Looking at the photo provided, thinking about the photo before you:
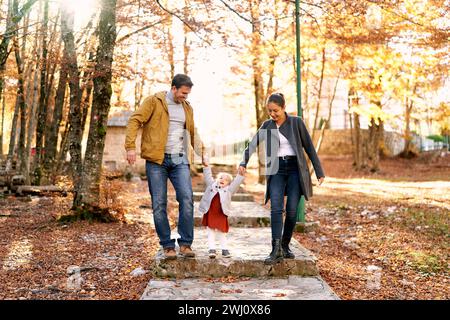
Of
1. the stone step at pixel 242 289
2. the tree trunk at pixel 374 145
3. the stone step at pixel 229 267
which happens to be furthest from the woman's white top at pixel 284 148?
the tree trunk at pixel 374 145

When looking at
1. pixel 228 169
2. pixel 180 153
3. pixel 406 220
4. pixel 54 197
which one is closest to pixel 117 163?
pixel 228 169

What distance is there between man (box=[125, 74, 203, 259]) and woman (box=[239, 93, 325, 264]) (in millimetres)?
754

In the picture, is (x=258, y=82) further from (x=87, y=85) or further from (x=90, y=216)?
(x=90, y=216)

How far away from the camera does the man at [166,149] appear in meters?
5.65

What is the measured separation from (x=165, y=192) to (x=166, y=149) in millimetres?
487

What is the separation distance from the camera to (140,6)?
A: 489 inches

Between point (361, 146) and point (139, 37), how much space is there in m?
14.0

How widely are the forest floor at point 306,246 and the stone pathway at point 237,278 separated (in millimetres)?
282

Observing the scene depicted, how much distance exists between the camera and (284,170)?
5871 millimetres

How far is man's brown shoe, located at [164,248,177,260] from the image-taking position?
224 inches

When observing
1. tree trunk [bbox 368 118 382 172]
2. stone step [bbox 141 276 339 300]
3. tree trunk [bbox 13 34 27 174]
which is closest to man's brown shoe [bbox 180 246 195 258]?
stone step [bbox 141 276 339 300]

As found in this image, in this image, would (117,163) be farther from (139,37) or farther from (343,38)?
(343,38)

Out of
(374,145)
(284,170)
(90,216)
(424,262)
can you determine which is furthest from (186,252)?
(374,145)

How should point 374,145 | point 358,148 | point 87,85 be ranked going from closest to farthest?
point 87,85
point 374,145
point 358,148
